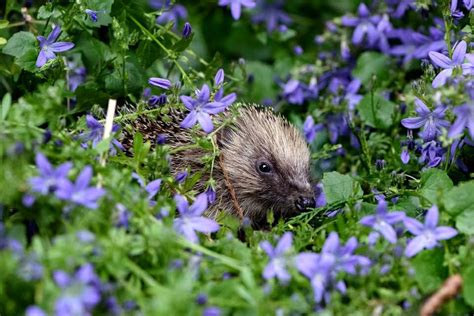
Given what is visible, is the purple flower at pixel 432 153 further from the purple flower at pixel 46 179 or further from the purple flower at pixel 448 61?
the purple flower at pixel 46 179

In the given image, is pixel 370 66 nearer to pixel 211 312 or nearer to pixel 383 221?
pixel 383 221

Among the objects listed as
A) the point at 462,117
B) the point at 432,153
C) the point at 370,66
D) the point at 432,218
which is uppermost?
the point at 462,117

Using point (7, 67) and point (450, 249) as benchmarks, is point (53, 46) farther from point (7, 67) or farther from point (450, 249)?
point (450, 249)

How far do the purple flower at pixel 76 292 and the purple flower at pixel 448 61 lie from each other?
1448 mm

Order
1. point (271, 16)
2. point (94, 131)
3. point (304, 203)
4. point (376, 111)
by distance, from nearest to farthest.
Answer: point (94, 131) < point (304, 203) < point (376, 111) < point (271, 16)

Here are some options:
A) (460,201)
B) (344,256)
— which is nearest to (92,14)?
(344,256)

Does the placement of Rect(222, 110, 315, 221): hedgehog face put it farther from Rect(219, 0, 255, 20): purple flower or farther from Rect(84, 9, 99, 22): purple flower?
Rect(84, 9, 99, 22): purple flower

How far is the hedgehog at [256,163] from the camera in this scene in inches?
136

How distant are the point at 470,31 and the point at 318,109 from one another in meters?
0.97

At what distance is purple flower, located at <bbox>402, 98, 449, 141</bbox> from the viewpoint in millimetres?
2908

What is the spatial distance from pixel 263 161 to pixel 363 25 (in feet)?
3.51

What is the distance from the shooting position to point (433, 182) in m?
2.96

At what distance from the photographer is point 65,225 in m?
2.25

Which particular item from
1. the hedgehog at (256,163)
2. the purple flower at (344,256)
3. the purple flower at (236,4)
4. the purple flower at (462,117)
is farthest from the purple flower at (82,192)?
the purple flower at (236,4)
